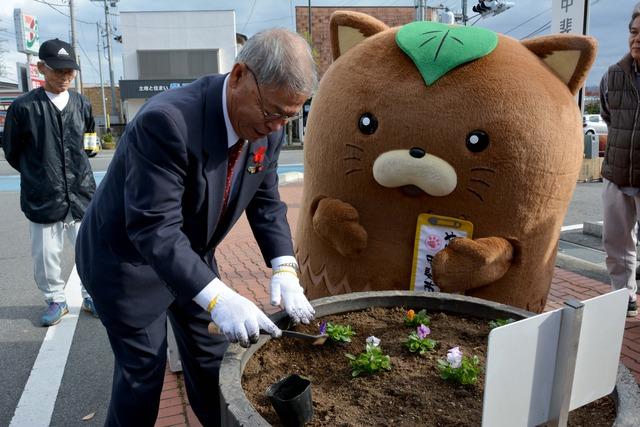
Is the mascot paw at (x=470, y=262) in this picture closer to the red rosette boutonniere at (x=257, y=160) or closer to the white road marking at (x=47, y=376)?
the red rosette boutonniere at (x=257, y=160)

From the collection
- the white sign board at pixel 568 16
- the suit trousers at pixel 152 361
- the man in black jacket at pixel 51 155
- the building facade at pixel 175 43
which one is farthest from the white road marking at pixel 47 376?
the building facade at pixel 175 43

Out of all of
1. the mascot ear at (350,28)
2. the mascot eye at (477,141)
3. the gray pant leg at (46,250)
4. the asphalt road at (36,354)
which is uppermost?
the mascot ear at (350,28)

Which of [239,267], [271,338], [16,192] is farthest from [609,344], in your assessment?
[16,192]

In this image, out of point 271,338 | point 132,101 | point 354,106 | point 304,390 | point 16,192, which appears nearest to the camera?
point 304,390

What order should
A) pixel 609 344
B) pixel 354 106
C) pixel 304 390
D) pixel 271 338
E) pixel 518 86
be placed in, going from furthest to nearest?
pixel 354 106
pixel 518 86
pixel 271 338
pixel 304 390
pixel 609 344

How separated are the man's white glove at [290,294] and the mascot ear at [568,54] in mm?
1575

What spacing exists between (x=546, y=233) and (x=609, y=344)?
1.43m

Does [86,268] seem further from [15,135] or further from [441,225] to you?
[15,135]

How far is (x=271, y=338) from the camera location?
1.95m

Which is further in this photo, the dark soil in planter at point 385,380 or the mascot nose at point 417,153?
the mascot nose at point 417,153

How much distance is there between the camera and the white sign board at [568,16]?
5000mm

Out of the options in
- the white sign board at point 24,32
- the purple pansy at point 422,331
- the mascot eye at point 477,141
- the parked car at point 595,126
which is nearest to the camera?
the purple pansy at point 422,331

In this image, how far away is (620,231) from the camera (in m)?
3.69

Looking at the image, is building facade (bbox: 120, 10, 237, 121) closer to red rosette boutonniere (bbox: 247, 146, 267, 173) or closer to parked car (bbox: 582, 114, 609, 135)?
parked car (bbox: 582, 114, 609, 135)
